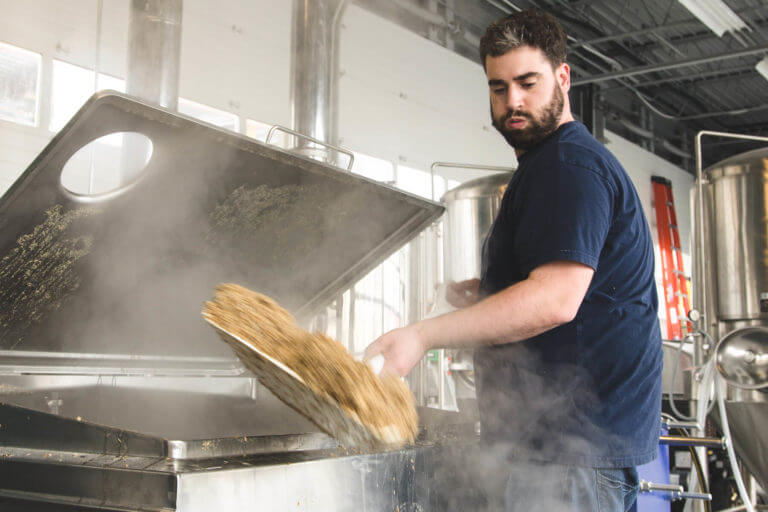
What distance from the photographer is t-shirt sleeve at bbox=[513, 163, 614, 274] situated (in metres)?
1.18

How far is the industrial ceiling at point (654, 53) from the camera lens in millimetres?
6910

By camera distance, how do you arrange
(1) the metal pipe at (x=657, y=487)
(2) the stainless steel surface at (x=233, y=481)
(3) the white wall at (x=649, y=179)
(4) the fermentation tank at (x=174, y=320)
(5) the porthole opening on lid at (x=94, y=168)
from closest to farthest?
(2) the stainless steel surface at (x=233, y=481), (4) the fermentation tank at (x=174, y=320), (1) the metal pipe at (x=657, y=487), (5) the porthole opening on lid at (x=94, y=168), (3) the white wall at (x=649, y=179)

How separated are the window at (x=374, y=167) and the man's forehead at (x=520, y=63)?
163 inches

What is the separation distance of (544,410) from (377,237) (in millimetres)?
971

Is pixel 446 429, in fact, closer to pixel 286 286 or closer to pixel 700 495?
pixel 286 286

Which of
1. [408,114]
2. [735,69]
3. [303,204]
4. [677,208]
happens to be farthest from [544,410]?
[677,208]

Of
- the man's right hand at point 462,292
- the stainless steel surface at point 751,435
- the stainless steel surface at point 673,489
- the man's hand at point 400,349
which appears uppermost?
the man's right hand at point 462,292

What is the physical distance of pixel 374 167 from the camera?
5.77m

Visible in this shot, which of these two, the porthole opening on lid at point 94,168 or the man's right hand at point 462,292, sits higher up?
the porthole opening on lid at point 94,168

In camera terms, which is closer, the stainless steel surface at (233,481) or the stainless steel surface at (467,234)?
the stainless steel surface at (233,481)

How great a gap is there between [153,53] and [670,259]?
8.62 m

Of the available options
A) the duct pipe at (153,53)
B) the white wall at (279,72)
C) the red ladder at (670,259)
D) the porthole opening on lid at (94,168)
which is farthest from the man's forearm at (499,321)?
the red ladder at (670,259)

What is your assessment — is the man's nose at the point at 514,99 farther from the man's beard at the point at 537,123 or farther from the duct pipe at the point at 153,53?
the duct pipe at the point at 153,53

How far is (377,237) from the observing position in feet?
6.94
